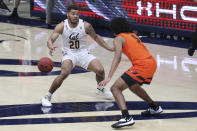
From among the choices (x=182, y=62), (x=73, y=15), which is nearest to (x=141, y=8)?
(x=182, y=62)

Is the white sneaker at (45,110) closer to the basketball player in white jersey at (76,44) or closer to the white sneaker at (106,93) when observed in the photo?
the basketball player in white jersey at (76,44)

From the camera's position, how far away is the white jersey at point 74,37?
7.74 meters

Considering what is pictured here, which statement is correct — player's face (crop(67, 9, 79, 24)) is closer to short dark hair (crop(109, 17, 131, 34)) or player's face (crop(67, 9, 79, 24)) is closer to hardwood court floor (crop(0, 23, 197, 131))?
short dark hair (crop(109, 17, 131, 34))

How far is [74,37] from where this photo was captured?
25.5 ft

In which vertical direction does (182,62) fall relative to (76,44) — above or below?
below

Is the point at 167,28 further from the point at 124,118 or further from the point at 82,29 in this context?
the point at 124,118

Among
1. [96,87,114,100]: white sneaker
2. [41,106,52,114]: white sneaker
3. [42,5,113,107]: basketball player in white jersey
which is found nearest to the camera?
[41,106,52,114]: white sneaker

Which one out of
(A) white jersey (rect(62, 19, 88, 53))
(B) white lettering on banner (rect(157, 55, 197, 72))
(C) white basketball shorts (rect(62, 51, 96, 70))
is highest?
(A) white jersey (rect(62, 19, 88, 53))

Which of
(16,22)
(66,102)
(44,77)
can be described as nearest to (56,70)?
(44,77)

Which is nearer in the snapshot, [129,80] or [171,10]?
[129,80]

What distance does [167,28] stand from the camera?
13.4 metres

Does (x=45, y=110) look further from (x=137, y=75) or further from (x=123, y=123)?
(x=137, y=75)

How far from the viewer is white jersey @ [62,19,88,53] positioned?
774 centimetres

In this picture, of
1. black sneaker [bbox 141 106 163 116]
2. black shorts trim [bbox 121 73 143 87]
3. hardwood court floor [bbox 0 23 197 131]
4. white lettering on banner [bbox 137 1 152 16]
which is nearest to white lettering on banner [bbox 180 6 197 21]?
white lettering on banner [bbox 137 1 152 16]
